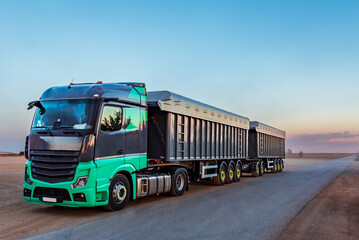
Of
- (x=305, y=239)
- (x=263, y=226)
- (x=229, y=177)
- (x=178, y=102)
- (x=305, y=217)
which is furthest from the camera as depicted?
(x=229, y=177)

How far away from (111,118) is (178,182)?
14.8ft

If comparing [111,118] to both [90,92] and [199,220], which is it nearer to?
[90,92]

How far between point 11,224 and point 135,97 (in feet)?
15.0

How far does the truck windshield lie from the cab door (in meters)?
0.35

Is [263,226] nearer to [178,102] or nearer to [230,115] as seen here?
[178,102]

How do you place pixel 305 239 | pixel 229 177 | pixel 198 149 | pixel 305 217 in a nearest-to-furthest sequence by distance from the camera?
pixel 305 239 → pixel 305 217 → pixel 198 149 → pixel 229 177

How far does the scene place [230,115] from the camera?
17.7m

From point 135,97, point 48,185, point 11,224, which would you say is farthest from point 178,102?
point 11,224

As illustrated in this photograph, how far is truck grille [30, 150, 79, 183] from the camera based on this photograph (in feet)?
26.6

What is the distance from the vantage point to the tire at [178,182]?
11.8 m

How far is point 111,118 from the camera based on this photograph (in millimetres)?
8891

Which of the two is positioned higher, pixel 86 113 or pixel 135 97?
pixel 135 97

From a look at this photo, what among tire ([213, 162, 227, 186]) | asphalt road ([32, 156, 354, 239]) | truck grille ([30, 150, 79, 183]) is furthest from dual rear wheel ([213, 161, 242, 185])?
truck grille ([30, 150, 79, 183])

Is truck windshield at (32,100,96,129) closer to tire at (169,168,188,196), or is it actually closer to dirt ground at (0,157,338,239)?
dirt ground at (0,157,338,239)
